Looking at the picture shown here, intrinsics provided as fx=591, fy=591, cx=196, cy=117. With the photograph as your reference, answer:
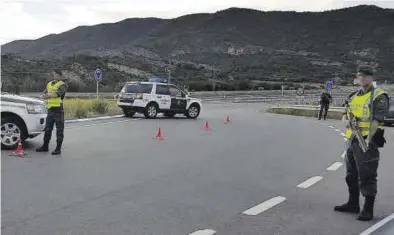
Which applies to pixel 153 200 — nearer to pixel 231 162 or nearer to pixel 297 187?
pixel 297 187

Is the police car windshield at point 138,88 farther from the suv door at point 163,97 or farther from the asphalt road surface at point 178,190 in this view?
the asphalt road surface at point 178,190

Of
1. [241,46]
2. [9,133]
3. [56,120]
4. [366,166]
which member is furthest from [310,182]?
[241,46]

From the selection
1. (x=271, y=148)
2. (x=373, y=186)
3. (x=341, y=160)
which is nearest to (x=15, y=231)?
(x=373, y=186)

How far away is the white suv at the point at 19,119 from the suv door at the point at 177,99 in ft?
50.0

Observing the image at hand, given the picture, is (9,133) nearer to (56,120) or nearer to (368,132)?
(56,120)

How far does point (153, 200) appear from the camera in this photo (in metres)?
7.63

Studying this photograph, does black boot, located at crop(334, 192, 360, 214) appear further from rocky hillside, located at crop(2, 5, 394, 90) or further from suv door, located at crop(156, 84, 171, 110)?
rocky hillside, located at crop(2, 5, 394, 90)

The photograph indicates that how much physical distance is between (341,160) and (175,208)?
21.3ft

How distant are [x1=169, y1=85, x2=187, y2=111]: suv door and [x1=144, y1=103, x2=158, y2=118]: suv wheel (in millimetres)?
995

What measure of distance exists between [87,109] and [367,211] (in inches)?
869

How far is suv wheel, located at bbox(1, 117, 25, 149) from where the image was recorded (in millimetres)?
12255

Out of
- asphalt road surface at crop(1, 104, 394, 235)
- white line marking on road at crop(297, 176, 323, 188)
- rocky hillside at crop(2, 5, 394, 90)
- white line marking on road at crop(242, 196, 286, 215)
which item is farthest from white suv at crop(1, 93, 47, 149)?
rocky hillside at crop(2, 5, 394, 90)

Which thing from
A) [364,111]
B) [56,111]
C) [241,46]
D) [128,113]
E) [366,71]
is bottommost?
[128,113]

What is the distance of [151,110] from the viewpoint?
2723 cm
